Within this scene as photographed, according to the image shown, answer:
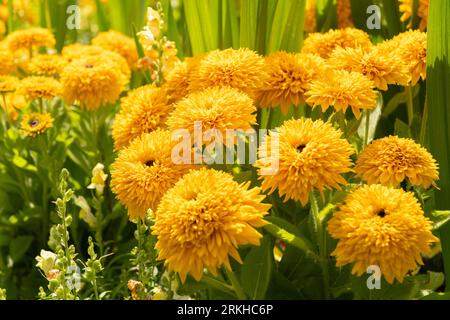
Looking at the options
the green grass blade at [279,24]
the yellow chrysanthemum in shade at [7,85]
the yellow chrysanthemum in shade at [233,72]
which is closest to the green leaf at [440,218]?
the yellow chrysanthemum in shade at [233,72]

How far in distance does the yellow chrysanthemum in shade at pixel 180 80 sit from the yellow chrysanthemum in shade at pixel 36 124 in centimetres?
40

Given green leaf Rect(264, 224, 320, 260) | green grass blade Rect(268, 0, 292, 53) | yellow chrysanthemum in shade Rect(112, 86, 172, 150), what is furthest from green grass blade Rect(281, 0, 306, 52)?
green leaf Rect(264, 224, 320, 260)

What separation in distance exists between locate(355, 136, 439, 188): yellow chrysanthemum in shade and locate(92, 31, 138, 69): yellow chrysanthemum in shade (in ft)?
3.78

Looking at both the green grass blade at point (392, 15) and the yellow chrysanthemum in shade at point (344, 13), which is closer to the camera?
the green grass blade at point (392, 15)

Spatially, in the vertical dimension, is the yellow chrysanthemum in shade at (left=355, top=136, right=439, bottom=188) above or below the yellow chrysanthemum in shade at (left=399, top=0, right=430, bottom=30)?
below

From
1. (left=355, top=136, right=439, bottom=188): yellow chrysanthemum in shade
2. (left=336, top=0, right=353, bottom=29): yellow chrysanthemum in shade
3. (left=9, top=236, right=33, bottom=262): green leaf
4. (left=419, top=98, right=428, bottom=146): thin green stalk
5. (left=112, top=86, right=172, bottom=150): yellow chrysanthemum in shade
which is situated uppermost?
(left=336, top=0, right=353, bottom=29): yellow chrysanthemum in shade

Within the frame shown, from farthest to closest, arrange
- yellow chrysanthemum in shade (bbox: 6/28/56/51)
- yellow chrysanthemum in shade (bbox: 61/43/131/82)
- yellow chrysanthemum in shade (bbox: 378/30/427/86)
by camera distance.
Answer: yellow chrysanthemum in shade (bbox: 6/28/56/51)
yellow chrysanthemum in shade (bbox: 61/43/131/82)
yellow chrysanthemum in shade (bbox: 378/30/427/86)

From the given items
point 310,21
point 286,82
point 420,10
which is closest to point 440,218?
point 286,82

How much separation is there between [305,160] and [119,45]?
1.22 meters

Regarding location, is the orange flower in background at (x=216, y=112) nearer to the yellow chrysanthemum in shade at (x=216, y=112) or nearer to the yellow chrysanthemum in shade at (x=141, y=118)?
the yellow chrysanthemum in shade at (x=216, y=112)

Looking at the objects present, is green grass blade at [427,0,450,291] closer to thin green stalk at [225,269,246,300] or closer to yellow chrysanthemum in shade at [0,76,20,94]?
thin green stalk at [225,269,246,300]

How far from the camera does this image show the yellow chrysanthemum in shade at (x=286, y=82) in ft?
4.20

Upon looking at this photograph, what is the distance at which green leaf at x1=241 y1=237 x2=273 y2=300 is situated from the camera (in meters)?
1.14

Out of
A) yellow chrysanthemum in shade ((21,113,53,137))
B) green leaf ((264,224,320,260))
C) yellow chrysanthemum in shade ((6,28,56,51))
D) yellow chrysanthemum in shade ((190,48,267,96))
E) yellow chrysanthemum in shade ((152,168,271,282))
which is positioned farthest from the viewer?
yellow chrysanthemum in shade ((6,28,56,51))
